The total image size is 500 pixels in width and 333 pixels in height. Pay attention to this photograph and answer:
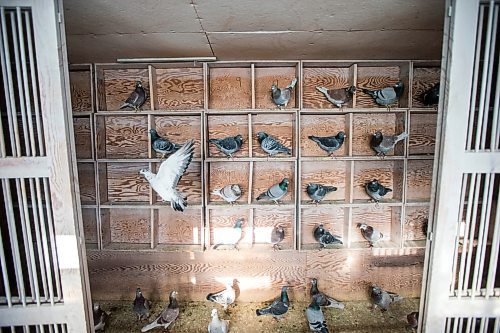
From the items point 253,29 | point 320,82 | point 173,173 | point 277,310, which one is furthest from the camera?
point 320,82

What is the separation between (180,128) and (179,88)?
342 millimetres

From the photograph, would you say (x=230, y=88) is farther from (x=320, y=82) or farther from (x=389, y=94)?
(x=389, y=94)

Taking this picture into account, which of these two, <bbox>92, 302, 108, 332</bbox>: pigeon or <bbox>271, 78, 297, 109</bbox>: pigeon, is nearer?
<bbox>92, 302, 108, 332</bbox>: pigeon

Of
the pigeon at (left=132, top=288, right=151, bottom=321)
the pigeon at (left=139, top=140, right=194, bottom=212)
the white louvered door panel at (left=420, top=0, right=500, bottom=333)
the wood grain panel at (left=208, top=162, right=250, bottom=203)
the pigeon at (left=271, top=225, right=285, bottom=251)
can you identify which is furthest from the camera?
the wood grain panel at (left=208, top=162, right=250, bottom=203)

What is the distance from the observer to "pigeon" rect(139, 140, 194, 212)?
72.1 inches

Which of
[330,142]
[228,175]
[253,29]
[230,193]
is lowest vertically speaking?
[230,193]

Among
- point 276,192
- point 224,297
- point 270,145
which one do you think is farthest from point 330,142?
point 224,297

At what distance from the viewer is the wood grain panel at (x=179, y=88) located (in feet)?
7.63

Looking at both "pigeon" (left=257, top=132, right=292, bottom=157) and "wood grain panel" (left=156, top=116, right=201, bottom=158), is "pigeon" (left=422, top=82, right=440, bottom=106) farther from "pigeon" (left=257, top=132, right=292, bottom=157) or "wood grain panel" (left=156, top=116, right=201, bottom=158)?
"wood grain panel" (left=156, top=116, right=201, bottom=158)

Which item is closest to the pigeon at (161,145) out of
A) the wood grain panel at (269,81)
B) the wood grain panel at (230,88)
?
the wood grain panel at (230,88)

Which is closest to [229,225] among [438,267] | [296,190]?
[296,190]

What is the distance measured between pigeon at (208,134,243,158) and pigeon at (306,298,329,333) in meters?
1.36

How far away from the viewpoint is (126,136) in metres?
2.35

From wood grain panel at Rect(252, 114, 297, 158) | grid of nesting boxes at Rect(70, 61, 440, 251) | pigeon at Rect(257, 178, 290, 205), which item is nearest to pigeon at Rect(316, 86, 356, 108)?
grid of nesting boxes at Rect(70, 61, 440, 251)
